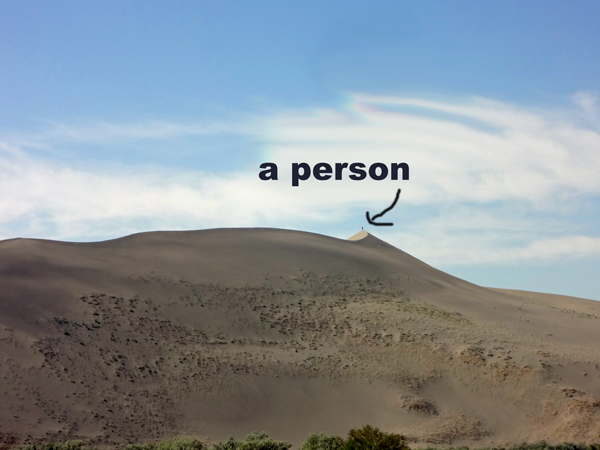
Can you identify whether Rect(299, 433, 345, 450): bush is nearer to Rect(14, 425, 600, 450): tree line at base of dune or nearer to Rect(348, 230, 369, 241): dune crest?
Rect(14, 425, 600, 450): tree line at base of dune

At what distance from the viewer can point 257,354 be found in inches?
1396

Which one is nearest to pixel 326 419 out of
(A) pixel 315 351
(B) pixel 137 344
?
(A) pixel 315 351

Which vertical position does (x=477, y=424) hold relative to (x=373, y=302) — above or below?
below

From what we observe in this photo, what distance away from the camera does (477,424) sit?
109 feet

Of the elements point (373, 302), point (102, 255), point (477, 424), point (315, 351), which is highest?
point (102, 255)

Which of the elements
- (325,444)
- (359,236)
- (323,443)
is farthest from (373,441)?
(359,236)

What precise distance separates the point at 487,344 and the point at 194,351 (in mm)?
16634

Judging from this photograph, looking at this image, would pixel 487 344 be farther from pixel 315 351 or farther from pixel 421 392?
pixel 315 351

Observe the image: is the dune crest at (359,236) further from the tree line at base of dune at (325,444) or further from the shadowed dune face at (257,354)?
the tree line at base of dune at (325,444)

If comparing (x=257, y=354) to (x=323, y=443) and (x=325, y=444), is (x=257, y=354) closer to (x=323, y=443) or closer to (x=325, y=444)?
(x=323, y=443)

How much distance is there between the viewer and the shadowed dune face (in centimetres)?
3003

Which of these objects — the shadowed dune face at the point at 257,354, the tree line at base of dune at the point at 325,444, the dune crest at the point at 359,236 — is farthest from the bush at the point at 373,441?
the dune crest at the point at 359,236

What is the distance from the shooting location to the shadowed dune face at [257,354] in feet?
98.5

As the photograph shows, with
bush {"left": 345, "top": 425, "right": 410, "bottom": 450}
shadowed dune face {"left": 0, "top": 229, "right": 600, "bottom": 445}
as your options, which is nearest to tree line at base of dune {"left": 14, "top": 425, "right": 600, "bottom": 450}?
bush {"left": 345, "top": 425, "right": 410, "bottom": 450}
